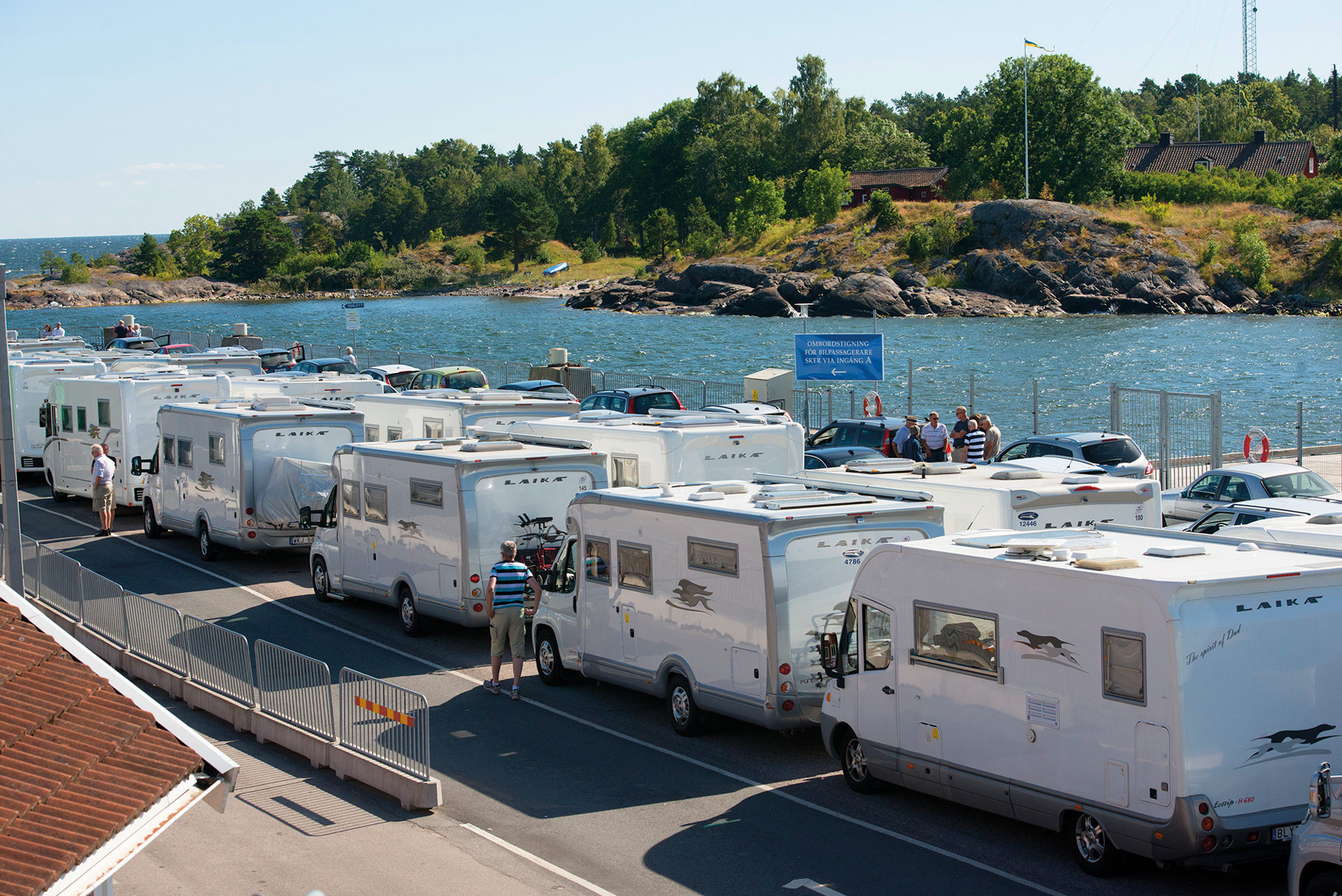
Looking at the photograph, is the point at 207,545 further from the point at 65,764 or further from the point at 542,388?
the point at 65,764

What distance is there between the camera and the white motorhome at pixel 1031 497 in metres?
15.0

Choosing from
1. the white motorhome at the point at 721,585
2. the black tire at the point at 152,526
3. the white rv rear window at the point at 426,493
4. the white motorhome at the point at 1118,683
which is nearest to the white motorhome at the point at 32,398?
the black tire at the point at 152,526

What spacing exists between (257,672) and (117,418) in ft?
51.8

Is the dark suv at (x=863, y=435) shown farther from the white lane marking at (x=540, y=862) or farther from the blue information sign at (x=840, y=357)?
the white lane marking at (x=540, y=862)

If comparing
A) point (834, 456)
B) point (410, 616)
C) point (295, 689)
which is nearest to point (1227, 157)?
point (834, 456)

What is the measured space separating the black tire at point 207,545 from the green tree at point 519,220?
16929 cm

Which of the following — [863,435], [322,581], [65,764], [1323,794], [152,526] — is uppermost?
[65,764]

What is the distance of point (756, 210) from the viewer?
507ft

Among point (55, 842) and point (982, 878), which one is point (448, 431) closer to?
point (982, 878)

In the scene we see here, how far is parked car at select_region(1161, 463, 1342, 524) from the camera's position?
20.7 metres

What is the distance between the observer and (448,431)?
971 inches

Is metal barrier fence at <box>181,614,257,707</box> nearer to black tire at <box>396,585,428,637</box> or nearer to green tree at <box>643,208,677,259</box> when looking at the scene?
black tire at <box>396,585,428,637</box>

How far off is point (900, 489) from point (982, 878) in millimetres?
6434

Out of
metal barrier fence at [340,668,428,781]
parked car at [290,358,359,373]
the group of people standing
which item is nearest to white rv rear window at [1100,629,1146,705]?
metal barrier fence at [340,668,428,781]
